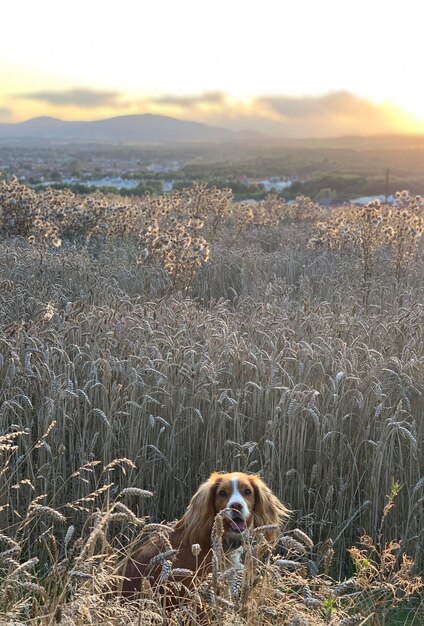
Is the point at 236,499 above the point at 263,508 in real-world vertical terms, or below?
above

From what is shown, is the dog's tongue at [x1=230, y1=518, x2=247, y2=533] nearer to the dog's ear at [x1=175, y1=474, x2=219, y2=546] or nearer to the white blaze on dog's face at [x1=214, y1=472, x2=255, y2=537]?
the white blaze on dog's face at [x1=214, y1=472, x2=255, y2=537]

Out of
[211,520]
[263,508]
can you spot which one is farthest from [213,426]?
[211,520]

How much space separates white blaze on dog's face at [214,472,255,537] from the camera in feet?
10.5

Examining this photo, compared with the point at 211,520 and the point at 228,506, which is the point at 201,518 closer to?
the point at 211,520

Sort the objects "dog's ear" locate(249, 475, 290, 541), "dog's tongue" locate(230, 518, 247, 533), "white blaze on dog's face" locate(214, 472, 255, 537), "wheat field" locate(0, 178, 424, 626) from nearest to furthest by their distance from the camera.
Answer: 1. "dog's tongue" locate(230, 518, 247, 533)
2. "white blaze on dog's face" locate(214, 472, 255, 537)
3. "dog's ear" locate(249, 475, 290, 541)
4. "wheat field" locate(0, 178, 424, 626)

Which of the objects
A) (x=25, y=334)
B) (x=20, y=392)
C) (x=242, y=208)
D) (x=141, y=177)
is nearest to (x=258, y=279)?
(x=25, y=334)

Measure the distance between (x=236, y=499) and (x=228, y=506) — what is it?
0.15 feet

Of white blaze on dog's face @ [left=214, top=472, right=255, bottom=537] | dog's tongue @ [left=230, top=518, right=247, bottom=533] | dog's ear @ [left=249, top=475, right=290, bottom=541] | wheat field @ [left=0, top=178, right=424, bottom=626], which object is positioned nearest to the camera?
dog's tongue @ [left=230, top=518, right=247, bottom=533]

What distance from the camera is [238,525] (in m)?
3.24

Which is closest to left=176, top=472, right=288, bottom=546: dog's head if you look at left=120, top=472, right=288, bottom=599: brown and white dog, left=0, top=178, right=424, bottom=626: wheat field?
left=120, top=472, right=288, bottom=599: brown and white dog

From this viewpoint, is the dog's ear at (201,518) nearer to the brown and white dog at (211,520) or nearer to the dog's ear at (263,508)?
the brown and white dog at (211,520)

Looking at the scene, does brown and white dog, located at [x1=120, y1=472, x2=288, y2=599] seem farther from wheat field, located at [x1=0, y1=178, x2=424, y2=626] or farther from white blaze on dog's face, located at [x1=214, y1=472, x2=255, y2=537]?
wheat field, located at [x1=0, y1=178, x2=424, y2=626]

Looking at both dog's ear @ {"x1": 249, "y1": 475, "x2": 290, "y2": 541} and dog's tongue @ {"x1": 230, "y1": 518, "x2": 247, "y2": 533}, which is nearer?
dog's tongue @ {"x1": 230, "y1": 518, "x2": 247, "y2": 533}

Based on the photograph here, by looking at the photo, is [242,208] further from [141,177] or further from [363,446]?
[141,177]
